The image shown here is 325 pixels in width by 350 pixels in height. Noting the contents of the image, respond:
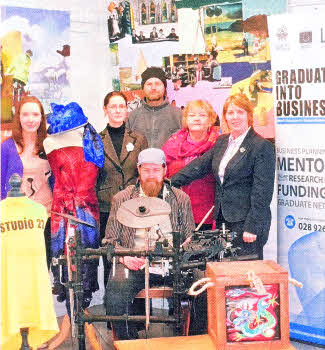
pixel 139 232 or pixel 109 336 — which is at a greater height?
pixel 139 232

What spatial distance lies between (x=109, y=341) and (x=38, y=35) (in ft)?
6.68

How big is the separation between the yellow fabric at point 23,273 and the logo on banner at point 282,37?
5.95 feet

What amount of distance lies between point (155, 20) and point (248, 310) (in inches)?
99.0

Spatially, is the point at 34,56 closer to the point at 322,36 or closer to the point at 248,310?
the point at 322,36

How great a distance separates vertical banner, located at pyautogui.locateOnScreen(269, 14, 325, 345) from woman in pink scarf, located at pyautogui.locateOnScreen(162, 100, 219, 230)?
46 centimetres

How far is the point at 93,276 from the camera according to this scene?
180 inches

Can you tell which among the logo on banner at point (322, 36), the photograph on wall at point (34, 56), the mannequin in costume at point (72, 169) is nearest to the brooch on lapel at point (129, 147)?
the mannequin in costume at point (72, 169)

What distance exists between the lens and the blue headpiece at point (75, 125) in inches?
171

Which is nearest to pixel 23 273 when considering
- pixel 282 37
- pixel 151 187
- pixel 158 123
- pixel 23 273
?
pixel 23 273

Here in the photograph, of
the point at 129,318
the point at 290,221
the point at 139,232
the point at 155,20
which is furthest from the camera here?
the point at 155,20

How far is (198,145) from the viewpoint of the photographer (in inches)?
184

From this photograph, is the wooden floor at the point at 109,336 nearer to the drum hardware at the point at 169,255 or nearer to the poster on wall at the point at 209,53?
the drum hardware at the point at 169,255

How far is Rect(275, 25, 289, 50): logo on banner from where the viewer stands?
4.38m

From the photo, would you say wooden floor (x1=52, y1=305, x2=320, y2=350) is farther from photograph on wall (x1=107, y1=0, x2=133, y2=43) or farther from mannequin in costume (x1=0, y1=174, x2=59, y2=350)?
photograph on wall (x1=107, y1=0, x2=133, y2=43)
